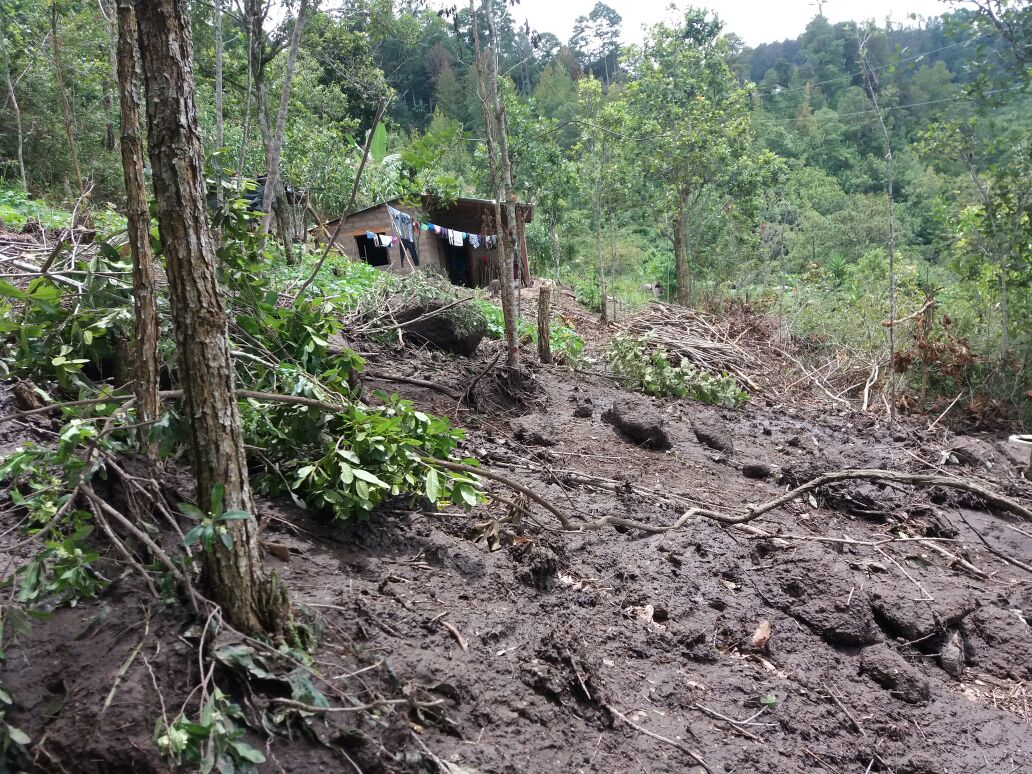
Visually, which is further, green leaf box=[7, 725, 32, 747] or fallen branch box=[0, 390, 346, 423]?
fallen branch box=[0, 390, 346, 423]

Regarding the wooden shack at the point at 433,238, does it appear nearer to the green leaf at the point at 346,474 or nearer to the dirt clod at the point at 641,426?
the dirt clod at the point at 641,426

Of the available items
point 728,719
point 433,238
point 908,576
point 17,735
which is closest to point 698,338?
point 908,576

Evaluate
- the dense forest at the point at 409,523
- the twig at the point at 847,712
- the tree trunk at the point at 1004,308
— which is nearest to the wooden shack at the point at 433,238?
the dense forest at the point at 409,523

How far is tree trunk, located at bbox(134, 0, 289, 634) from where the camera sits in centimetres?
168

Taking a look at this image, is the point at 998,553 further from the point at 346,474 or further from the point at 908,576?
the point at 346,474

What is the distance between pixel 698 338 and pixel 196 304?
32.4 feet

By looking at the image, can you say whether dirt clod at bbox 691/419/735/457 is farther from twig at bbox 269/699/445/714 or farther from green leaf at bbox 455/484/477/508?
twig at bbox 269/699/445/714

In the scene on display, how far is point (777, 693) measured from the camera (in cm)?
297

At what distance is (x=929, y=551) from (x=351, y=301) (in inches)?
209

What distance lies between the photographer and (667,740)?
2520mm

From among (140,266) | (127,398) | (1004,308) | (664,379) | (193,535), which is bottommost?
(664,379)

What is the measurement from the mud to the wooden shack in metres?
10.1

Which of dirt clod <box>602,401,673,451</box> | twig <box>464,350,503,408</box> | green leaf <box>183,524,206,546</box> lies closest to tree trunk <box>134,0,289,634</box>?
green leaf <box>183,524,206,546</box>

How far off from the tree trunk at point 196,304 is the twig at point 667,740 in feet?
4.70
